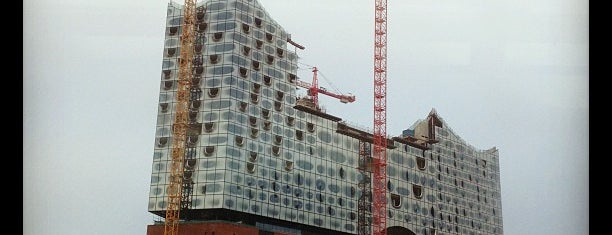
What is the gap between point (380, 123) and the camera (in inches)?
559

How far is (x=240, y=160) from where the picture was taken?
15023 mm

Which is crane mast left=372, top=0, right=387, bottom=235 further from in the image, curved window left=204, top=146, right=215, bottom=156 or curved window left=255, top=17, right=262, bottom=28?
curved window left=204, top=146, right=215, bottom=156

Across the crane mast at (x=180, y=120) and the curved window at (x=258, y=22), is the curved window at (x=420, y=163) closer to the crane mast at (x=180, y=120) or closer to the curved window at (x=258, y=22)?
the curved window at (x=258, y=22)

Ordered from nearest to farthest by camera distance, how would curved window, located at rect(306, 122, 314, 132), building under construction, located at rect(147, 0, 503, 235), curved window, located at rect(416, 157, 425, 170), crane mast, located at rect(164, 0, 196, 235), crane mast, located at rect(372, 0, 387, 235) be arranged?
crane mast, located at rect(372, 0, 387, 235)
crane mast, located at rect(164, 0, 196, 235)
building under construction, located at rect(147, 0, 503, 235)
curved window, located at rect(306, 122, 314, 132)
curved window, located at rect(416, 157, 425, 170)

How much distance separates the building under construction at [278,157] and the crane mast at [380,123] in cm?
11

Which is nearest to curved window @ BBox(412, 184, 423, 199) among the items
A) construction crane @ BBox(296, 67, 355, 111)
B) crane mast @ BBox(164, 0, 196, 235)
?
construction crane @ BBox(296, 67, 355, 111)

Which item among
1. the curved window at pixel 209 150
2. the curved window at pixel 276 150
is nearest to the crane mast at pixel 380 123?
the curved window at pixel 276 150

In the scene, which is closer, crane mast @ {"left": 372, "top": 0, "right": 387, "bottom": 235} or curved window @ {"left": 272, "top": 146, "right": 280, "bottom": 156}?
crane mast @ {"left": 372, "top": 0, "right": 387, "bottom": 235}

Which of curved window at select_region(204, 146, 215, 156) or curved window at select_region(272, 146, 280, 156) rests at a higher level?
curved window at select_region(272, 146, 280, 156)

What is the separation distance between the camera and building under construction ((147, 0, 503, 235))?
14461 mm

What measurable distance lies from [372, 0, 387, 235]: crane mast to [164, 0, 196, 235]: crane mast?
2.88 metres

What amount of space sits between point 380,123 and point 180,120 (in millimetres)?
3102
